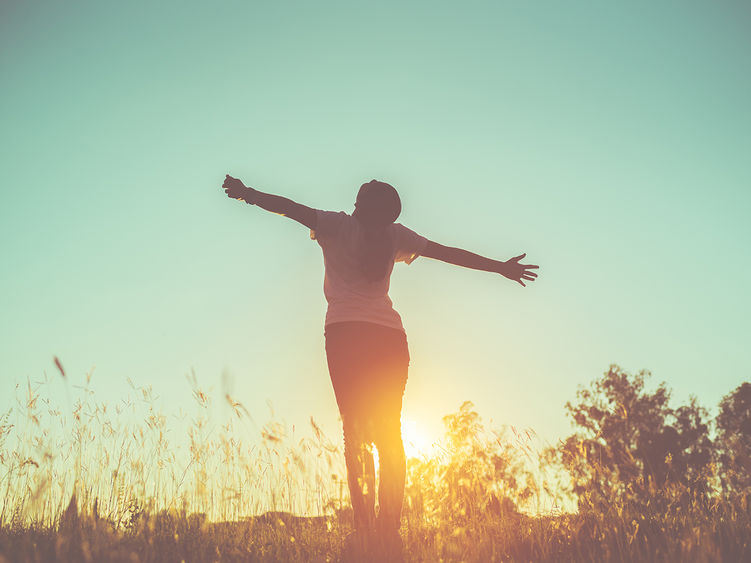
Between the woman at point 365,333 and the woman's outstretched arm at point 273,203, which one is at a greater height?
the woman's outstretched arm at point 273,203

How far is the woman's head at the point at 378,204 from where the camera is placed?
3.26 metres

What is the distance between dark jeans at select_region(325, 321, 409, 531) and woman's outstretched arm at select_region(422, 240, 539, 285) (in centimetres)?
82

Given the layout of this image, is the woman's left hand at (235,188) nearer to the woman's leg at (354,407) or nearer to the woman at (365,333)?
the woman at (365,333)

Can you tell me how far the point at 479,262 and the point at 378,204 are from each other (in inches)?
42.3

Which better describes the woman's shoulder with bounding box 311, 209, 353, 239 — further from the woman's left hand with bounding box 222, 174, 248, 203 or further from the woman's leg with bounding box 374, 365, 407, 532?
the woman's leg with bounding box 374, 365, 407, 532

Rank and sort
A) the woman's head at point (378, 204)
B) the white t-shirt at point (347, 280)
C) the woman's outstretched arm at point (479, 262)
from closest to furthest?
the white t-shirt at point (347, 280)
the woman's head at point (378, 204)
the woman's outstretched arm at point (479, 262)

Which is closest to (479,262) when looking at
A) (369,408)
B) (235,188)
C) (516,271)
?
(516,271)

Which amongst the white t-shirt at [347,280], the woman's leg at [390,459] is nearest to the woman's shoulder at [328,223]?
the white t-shirt at [347,280]

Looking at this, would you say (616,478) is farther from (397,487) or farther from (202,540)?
(202,540)

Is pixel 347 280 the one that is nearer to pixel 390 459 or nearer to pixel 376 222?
pixel 376 222

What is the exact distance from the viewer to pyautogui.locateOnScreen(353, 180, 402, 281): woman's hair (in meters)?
3.22

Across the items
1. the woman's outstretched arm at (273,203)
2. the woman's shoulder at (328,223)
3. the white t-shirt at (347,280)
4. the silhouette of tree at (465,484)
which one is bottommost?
the silhouette of tree at (465,484)

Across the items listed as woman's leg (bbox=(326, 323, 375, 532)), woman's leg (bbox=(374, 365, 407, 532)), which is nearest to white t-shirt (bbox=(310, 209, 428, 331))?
woman's leg (bbox=(326, 323, 375, 532))

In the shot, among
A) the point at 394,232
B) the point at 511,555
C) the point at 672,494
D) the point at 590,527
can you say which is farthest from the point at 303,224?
the point at 672,494
